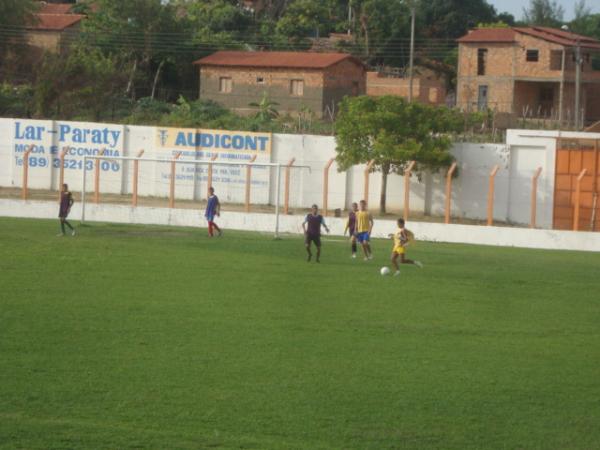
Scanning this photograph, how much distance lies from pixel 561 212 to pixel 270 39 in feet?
154

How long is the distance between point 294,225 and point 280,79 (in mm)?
31817

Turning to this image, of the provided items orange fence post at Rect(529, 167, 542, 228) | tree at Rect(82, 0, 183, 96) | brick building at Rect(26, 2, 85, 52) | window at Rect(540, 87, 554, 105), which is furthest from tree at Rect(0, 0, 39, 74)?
orange fence post at Rect(529, 167, 542, 228)

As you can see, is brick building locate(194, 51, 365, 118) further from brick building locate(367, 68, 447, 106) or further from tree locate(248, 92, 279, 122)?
brick building locate(367, 68, 447, 106)

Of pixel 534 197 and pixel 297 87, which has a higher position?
pixel 297 87

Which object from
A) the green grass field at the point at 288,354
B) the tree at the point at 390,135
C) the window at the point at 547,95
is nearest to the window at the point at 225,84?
the window at the point at 547,95

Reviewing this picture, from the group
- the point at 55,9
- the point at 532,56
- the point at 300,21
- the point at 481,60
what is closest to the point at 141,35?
the point at 300,21

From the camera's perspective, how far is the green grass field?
1282 cm

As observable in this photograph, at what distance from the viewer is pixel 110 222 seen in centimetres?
3953

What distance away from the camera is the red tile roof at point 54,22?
7619 cm

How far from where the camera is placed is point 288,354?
1648 cm

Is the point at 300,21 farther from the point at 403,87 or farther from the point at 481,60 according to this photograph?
the point at 481,60

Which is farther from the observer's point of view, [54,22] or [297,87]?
[54,22]

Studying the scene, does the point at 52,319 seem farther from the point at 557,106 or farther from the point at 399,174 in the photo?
the point at 557,106

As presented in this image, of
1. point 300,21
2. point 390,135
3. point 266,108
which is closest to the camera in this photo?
point 390,135
